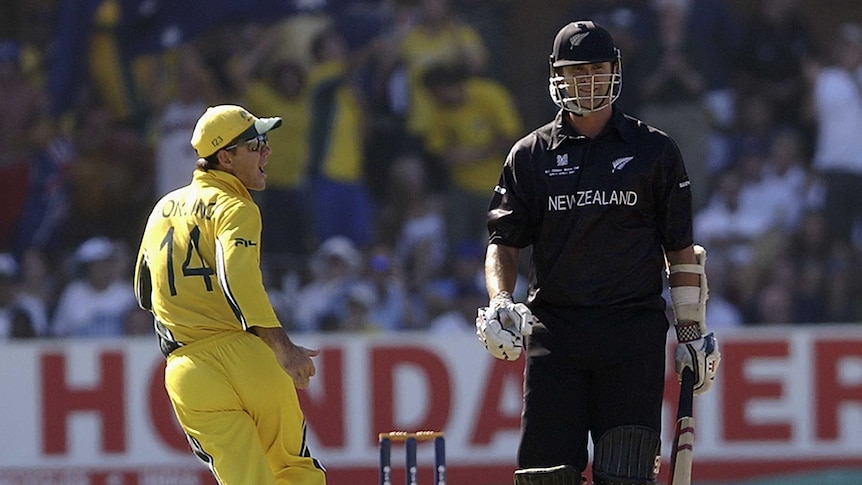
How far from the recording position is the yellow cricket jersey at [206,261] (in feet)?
17.6

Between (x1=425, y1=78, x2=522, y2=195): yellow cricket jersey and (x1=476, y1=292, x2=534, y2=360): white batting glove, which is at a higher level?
(x1=425, y1=78, x2=522, y2=195): yellow cricket jersey

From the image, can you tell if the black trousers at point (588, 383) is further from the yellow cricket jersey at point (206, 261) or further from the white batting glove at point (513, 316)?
the yellow cricket jersey at point (206, 261)

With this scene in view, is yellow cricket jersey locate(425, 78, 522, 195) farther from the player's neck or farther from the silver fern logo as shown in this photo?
the silver fern logo

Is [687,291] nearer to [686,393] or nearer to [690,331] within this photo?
[690,331]

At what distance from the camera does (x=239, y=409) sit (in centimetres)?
560

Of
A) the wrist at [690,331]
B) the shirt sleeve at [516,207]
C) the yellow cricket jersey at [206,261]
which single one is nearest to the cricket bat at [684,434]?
the wrist at [690,331]

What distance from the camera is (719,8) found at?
1113 centimetres

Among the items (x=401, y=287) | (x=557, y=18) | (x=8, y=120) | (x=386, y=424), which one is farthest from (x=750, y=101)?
(x=8, y=120)

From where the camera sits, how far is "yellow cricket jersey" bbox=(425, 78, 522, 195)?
10992mm

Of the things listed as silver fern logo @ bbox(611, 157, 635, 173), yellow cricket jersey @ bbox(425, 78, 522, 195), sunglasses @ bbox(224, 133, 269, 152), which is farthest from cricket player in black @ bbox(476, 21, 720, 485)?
yellow cricket jersey @ bbox(425, 78, 522, 195)

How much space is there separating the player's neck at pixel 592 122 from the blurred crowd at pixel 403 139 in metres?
5.39

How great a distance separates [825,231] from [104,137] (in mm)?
5367

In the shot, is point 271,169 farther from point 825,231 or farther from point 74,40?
point 825,231

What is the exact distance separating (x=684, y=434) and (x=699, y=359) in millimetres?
276
